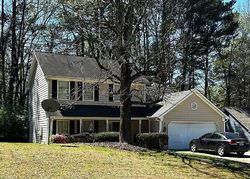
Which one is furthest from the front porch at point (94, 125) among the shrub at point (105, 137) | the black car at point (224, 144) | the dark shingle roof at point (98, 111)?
the black car at point (224, 144)

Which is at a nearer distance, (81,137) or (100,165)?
(100,165)

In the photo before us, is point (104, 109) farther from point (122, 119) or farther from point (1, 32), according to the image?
point (1, 32)

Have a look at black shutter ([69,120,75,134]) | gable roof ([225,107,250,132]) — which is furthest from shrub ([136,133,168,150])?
gable roof ([225,107,250,132])

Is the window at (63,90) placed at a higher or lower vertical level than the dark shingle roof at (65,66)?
lower

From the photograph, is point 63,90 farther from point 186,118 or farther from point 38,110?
point 186,118

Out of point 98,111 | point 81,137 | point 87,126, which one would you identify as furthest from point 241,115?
point 81,137

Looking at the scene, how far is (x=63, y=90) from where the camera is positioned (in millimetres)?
34375

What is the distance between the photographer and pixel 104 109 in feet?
116

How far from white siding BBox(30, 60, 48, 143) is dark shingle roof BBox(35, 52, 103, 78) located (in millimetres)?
877

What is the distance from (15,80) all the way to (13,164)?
33161 millimetres

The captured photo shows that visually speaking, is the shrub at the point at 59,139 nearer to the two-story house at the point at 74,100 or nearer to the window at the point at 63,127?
the two-story house at the point at 74,100

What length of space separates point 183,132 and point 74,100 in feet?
30.0

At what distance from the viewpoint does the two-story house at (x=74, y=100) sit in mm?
33500

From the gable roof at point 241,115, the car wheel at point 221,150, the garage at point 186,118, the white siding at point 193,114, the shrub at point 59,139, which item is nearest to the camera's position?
the car wheel at point 221,150
